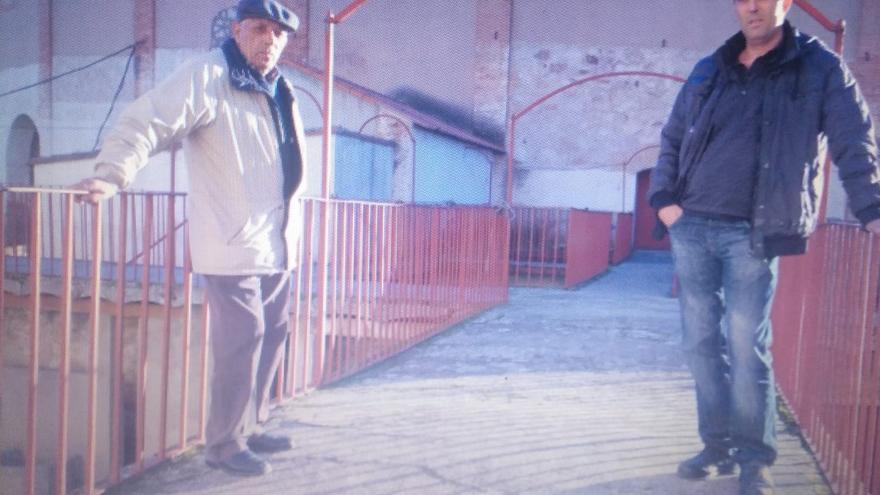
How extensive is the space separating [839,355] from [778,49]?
4.30ft

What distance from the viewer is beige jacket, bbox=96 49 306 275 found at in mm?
2361

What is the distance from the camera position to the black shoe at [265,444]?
2.94m

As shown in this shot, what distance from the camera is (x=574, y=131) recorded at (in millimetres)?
19781

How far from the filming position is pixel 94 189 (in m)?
2.15

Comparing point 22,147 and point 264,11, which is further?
point 22,147

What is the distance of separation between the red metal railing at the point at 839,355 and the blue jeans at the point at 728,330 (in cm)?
30

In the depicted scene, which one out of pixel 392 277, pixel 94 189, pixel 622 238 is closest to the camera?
pixel 94 189

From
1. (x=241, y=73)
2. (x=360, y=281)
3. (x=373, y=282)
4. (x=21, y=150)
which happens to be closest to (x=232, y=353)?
(x=241, y=73)

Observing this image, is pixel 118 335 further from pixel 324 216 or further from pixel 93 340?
pixel 324 216

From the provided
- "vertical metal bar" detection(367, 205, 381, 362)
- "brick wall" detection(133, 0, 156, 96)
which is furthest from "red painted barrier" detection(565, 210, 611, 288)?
"brick wall" detection(133, 0, 156, 96)

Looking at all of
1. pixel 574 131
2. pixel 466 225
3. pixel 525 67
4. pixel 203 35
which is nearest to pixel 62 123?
pixel 203 35

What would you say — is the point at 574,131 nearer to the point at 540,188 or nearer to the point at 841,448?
the point at 540,188

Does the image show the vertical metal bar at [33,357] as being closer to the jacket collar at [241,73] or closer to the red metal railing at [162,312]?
the red metal railing at [162,312]

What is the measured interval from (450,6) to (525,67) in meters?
2.81
